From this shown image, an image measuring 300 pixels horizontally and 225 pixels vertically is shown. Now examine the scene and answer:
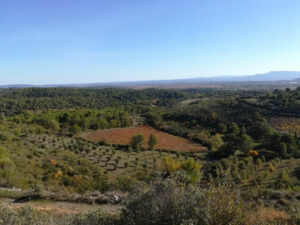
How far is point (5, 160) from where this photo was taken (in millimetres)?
14328

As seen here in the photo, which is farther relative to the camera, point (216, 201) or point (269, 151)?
point (269, 151)

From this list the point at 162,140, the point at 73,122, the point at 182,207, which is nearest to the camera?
the point at 182,207

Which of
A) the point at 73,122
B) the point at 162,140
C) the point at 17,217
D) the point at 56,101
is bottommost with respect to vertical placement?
the point at 162,140

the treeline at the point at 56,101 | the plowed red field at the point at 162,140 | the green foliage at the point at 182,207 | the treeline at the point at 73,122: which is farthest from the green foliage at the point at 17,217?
the treeline at the point at 56,101

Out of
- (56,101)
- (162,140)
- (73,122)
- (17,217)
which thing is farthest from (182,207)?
(56,101)

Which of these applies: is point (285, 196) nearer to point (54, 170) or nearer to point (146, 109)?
point (54, 170)

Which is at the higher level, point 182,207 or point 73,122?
point 182,207

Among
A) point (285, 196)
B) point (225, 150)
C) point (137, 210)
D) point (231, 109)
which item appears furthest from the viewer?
point (231, 109)

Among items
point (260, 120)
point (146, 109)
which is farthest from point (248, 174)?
point (146, 109)

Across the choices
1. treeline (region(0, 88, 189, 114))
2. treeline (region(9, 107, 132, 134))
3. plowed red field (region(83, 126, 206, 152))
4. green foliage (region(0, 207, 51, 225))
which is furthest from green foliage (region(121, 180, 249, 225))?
treeline (region(0, 88, 189, 114))

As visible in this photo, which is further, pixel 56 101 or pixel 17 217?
pixel 56 101

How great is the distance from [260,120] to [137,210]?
167 ft

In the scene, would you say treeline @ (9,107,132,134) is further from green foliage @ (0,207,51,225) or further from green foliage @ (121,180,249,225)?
green foliage @ (121,180,249,225)

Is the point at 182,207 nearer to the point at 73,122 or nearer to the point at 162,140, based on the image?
the point at 162,140
